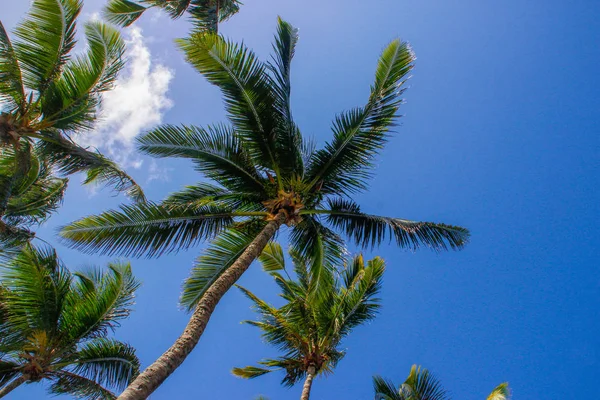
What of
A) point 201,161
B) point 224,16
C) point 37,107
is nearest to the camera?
point 37,107

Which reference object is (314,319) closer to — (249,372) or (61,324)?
(249,372)

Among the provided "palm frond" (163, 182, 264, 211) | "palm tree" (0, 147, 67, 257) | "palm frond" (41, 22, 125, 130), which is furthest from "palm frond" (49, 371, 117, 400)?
"palm frond" (41, 22, 125, 130)

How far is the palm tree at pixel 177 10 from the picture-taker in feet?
41.6

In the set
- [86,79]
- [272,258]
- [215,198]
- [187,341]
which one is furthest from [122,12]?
[187,341]

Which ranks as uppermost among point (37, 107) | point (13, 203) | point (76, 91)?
point (76, 91)

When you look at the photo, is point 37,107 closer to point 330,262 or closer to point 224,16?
point 330,262

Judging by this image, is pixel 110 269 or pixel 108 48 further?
pixel 110 269

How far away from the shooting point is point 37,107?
9.46 meters

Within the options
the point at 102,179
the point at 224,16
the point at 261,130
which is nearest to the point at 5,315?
the point at 102,179

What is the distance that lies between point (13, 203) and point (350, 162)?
25.0 ft

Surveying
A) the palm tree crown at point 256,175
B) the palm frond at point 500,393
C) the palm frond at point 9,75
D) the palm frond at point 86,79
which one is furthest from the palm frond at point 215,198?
the palm frond at point 500,393

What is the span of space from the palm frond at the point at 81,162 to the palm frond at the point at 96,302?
6.11ft

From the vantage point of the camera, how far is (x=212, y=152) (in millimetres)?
9914

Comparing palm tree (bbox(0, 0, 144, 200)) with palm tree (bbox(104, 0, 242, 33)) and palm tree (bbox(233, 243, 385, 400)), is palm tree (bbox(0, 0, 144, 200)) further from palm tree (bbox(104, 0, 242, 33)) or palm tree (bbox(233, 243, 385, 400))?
palm tree (bbox(233, 243, 385, 400))
